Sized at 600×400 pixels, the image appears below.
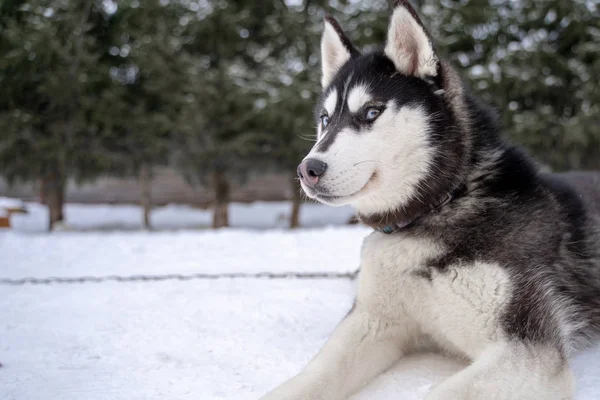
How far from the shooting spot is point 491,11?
9.66 meters

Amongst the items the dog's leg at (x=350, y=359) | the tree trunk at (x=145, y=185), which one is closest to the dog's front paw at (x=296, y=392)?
the dog's leg at (x=350, y=359)

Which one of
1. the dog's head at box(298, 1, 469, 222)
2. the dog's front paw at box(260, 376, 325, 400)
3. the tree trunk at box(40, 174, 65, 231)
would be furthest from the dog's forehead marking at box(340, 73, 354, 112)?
the tree trunk at box(40, 174, 65, 231)

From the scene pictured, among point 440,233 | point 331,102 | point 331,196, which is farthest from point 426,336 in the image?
point 331,102

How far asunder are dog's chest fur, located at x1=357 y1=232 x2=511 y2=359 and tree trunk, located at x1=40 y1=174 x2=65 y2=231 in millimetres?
9488

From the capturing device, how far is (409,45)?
6.70 ft

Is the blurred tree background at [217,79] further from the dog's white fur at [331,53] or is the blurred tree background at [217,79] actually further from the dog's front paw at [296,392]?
the dog's front paw at [296,392]

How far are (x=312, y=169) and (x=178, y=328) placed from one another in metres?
1.25

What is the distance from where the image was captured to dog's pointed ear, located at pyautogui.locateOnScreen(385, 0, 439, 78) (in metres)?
1.94

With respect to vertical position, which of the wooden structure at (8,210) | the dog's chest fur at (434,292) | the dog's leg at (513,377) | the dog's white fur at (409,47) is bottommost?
the wooden structure at (8,210)

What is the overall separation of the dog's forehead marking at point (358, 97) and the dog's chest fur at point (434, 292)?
1.90 ft

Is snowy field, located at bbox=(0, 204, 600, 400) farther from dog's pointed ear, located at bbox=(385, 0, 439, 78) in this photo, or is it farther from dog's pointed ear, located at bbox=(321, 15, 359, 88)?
dog's pointed ear, located at bbox=(321, 15, 359, 88)

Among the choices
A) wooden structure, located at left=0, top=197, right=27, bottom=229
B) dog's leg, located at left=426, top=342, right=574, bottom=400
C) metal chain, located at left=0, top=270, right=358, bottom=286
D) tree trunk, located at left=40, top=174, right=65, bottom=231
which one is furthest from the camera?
tree trunk, located at left=40, top=174, right=65, bottom=231

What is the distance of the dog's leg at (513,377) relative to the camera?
1467 millimetres

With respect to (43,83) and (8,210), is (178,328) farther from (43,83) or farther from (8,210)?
(8,210)
